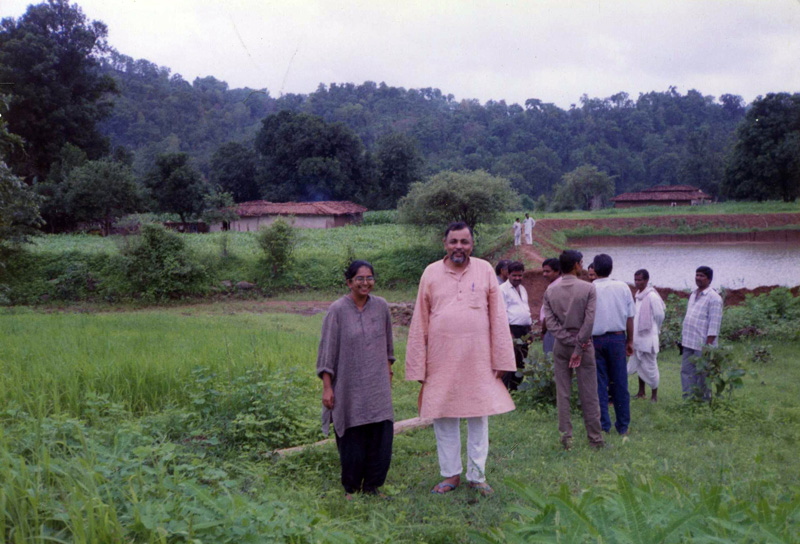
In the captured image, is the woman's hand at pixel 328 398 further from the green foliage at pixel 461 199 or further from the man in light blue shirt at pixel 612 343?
the green foliage at pixel 461 199

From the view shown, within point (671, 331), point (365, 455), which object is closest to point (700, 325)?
point (365, 455)

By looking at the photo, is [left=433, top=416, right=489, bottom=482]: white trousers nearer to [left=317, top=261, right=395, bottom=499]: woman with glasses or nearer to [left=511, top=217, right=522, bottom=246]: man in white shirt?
[left=317, top=261, right=395, bottom=499]: woman with glasses

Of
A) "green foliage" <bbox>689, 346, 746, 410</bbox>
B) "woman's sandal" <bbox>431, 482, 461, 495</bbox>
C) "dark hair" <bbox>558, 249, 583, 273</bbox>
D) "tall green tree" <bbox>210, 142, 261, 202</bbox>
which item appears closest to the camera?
"woman's sandal" <bbox>431, 482, 461, 495</bbox>

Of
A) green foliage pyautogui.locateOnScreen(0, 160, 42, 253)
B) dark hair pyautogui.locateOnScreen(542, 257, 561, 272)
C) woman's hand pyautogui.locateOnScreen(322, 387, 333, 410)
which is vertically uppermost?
green foliage pyautogui.locateOnScreen(0, 160, 42, 253)

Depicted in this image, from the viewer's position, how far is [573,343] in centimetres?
538

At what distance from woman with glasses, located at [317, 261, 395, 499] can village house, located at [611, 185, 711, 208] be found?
53837mm

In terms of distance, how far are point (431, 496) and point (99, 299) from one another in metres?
21.0

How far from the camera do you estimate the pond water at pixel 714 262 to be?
72.5 feet

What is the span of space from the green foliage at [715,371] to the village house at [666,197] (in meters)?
50.7

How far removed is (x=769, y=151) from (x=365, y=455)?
42575 millimetres

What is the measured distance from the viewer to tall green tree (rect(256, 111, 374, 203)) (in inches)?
1863

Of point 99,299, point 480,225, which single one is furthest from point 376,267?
point 99,299

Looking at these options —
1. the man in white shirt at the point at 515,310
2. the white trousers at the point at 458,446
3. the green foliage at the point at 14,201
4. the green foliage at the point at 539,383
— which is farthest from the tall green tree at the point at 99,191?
the white trousers at the point at 458,446

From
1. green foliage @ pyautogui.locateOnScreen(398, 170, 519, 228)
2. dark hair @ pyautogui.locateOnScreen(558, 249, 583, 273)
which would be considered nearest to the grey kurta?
dark hair @ pyautogui.locateOnScreen(558, 249, 583, 273)
